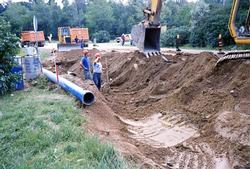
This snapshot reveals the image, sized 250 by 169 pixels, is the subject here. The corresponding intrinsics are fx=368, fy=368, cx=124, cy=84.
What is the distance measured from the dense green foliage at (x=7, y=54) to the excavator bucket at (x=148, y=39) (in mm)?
5468

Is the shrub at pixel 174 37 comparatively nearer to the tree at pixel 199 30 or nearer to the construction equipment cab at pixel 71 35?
the tree at pixel 199 30

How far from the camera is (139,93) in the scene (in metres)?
13.6

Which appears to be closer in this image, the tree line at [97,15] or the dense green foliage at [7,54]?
the dense green foliage at [7,54]

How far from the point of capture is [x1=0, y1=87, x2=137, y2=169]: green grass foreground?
18.3 ft

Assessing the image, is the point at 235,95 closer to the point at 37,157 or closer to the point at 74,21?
the point at 37,157

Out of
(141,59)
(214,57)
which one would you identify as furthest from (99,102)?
(141,59)

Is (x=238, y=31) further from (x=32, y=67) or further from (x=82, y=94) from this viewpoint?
(x=32, y=67)

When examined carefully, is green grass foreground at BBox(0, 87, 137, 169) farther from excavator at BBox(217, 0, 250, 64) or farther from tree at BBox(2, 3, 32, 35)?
tree at BBox(2, 3, 32, 35)

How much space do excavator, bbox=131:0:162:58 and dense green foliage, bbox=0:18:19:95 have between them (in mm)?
5504

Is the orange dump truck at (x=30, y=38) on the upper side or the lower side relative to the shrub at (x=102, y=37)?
upper

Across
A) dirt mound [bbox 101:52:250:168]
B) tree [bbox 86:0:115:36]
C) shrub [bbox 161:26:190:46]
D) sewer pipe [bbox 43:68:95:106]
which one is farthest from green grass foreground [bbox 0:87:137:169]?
tree [bbox 86:0:115:36]

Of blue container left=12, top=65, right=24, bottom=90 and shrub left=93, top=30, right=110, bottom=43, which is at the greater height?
blue container left=12, top=65, right=24, bottom=90

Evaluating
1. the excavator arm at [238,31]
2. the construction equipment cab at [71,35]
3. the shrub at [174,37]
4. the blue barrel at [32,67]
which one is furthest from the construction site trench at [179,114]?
the construction equipment cab at [71,35]

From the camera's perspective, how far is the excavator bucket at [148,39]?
15.6 metres
